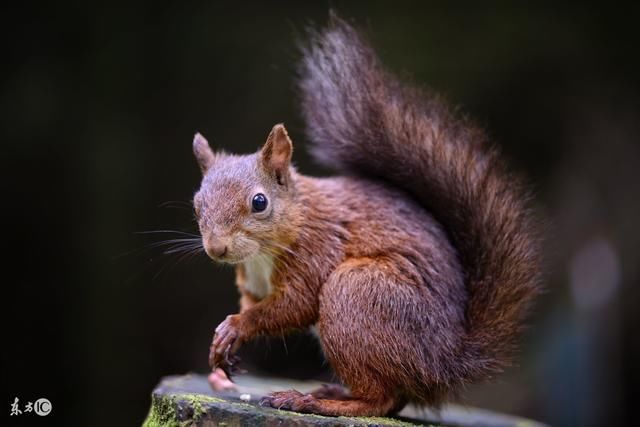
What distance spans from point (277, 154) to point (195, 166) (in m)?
2.58

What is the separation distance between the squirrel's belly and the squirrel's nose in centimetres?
18

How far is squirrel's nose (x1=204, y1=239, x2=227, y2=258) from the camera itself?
1.92m

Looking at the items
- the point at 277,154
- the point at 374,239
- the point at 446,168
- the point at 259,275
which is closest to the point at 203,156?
the point at 277,154

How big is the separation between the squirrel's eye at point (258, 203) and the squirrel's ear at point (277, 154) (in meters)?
0.11

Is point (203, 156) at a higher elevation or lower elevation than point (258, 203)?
higher

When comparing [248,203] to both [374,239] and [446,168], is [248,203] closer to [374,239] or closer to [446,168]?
[374,239]

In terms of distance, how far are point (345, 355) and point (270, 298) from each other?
0.28 m

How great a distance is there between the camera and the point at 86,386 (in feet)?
15.1

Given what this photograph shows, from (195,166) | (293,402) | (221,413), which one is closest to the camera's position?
(221,413)

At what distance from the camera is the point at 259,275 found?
88.8 inches

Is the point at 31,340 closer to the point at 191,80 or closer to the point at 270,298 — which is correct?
the point at 191,80

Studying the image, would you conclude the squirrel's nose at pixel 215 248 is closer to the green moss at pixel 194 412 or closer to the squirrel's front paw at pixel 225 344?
the squirrel's front paw at pixel 225 344

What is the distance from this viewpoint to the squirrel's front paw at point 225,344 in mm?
2033

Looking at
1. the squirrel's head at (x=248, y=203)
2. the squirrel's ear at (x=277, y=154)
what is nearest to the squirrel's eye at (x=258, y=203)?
the squirrel's head at (x=248, y=203)
